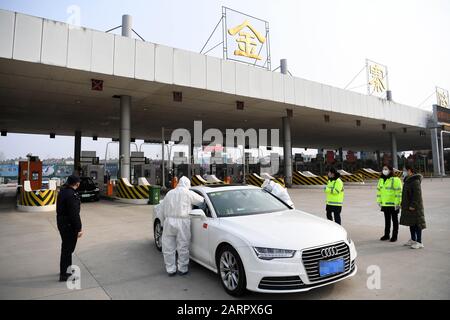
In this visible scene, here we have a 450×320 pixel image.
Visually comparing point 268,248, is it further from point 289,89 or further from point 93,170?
point 93,170

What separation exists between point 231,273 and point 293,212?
1.54 meters

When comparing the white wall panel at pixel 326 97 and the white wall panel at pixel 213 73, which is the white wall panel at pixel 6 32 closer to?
the white wall panel at pixel 213 73

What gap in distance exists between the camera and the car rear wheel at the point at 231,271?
11.4ft

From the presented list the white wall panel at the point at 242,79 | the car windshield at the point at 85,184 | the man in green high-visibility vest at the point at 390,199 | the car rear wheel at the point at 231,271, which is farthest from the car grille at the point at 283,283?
the car windshield at the point at 85,184

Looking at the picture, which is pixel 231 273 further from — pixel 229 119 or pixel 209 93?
pixel 229 119

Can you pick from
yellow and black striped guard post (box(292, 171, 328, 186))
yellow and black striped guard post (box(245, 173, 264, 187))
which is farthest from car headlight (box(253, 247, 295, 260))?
yellow and black striped guard post (box(292, 171, 328, 186))

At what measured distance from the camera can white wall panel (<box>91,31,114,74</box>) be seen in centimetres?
1161

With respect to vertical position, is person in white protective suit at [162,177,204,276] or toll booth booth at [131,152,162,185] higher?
toll booth booth at [131,152,162,185]

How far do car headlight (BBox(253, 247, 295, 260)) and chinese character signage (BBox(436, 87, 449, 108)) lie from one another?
3554 centimetres

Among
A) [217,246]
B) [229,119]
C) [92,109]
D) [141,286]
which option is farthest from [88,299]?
[229,119]

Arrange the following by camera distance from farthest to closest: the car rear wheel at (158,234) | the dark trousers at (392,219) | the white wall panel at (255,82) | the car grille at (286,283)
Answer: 1. the white wall panel at (255,82)
2. the dark trousers at (392,219)
3. the car rear wheel at (158,234)
4. the car grille at (286,283)

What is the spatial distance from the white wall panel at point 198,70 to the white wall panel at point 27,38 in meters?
6.01

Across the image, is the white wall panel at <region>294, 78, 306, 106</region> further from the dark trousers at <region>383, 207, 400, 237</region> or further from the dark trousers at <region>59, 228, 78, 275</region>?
the dark trousers at <region>59, 228, 78, 275</region>

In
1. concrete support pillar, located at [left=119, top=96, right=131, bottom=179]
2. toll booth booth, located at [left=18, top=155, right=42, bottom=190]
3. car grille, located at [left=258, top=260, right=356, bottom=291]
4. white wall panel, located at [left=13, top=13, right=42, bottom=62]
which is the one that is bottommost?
car grille, located at [left=258, top=260, right=356, bottom=291]
